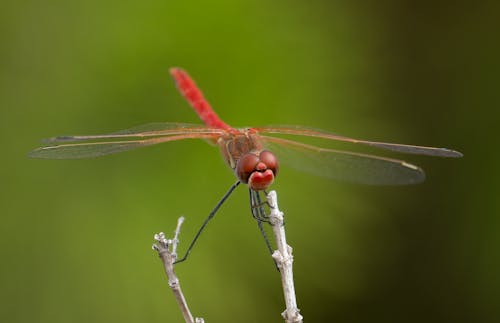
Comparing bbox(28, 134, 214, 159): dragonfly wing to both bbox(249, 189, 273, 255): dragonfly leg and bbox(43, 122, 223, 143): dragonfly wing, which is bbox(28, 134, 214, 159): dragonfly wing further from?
bbox(249, 189, 273, 255): dragonfly leg

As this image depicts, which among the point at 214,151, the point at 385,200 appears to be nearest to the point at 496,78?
the point at 385,200

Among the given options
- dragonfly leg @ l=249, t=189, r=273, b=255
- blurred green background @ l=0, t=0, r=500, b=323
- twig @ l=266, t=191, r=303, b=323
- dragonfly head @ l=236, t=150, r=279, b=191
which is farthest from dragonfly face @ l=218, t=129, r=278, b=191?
blurred green background @ l=0, t=0, r=500, b=323

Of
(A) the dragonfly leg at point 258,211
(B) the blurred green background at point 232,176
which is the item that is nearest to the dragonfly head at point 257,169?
(A) the dragonfly leg at point 258,211

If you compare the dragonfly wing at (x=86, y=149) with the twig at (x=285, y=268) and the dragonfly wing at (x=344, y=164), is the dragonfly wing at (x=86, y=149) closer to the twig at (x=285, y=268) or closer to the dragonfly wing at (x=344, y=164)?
the dragonfly wing at (x=344, y=164)

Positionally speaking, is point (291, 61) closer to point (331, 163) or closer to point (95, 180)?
point (331, 163)

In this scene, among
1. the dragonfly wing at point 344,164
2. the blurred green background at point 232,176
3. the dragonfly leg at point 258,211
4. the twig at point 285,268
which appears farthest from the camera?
the blurred green background at point 232,176

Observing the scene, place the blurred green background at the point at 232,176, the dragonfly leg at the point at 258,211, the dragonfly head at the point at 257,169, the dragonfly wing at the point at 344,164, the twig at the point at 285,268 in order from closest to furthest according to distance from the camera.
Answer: the twig at the point at 285,268 < the dragonfly head at the point at 257,169 < the dragonfly leg at the point at 258,211 < the dragonfly wing at the point at 344,164 < the blurred green background at the point at 232,176
